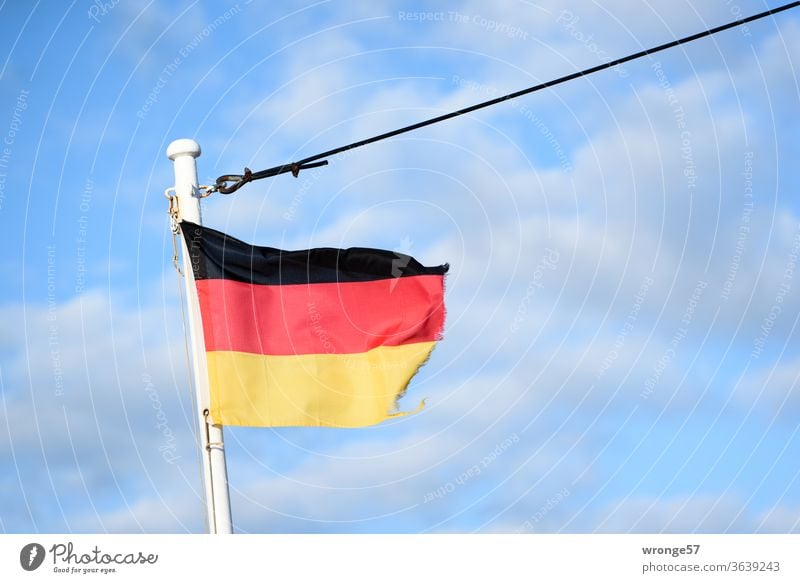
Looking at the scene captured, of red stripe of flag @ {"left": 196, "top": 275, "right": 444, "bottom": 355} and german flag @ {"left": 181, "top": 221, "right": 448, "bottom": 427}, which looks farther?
red stripe of flag @ {"left": 196, "top": 275, "right": 444, "bottom": 355}

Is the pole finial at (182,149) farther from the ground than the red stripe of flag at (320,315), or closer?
farther from the ground

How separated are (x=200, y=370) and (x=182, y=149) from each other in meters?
2.45

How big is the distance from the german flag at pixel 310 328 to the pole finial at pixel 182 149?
823 mm

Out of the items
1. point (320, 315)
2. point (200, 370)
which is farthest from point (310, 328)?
point (200, 370)

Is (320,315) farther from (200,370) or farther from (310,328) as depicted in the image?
(200,370)

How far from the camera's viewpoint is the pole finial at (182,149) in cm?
1528

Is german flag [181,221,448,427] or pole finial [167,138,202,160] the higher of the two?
pole finial [167,138,202,160]

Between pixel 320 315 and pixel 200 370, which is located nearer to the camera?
pixel 200 370

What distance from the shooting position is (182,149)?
15.3 metres

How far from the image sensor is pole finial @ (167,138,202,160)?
50.1ft
